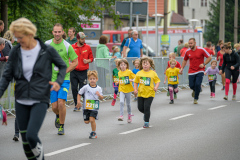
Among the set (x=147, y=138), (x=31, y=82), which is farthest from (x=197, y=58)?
(x=31, y=82)

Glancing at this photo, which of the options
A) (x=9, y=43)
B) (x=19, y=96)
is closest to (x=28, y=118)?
(x=19, y=96)

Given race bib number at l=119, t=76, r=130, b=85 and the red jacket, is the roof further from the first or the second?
race bib number at l=119, t=76, r=130, b=85

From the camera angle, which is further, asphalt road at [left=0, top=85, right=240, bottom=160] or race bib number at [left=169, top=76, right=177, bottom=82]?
race bib number at [left=169, top=76, right=177, bottom=82]

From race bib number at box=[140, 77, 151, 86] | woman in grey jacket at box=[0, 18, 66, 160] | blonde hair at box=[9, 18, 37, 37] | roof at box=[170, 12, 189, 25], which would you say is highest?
roof at box=[170, 12, 189, 25]

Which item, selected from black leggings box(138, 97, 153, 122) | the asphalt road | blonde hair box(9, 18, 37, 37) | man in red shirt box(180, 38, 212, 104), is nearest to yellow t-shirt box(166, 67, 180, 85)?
man in red shirt box(180, 38, 212, 104)

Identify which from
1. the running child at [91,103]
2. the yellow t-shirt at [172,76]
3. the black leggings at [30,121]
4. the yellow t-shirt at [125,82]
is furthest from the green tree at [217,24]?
the black leggings at [30,121]

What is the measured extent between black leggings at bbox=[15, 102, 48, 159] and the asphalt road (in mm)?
1607

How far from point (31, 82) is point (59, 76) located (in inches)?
14.2

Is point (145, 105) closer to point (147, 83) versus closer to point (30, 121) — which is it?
point (147, 83)

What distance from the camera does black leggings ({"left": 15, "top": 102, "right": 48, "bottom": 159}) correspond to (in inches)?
236

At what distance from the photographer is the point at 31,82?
20.2ft

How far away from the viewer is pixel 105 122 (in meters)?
12.1

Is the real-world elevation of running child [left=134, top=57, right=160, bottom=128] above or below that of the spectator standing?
below

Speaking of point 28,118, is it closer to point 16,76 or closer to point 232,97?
point 16,76
